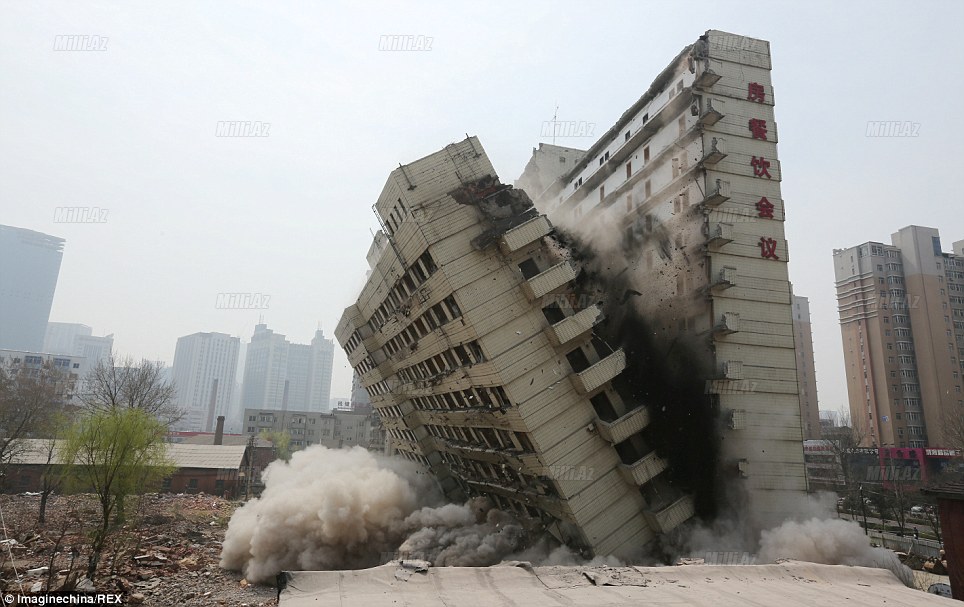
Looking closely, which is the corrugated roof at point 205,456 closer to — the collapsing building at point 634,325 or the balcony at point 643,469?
the collapsing building at point 634,325

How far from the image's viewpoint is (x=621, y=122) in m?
24.1

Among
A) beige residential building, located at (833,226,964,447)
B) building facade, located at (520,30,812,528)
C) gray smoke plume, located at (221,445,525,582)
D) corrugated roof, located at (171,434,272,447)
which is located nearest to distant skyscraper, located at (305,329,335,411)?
corrugated roof, located at (171,434,272,447)

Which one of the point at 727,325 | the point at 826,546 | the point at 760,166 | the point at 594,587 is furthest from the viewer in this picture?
the point at 760,166

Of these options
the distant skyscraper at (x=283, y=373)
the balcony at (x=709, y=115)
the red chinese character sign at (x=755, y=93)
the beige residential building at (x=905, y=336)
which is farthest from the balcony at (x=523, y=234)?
the distant skyscraper at (x=283, y=373)

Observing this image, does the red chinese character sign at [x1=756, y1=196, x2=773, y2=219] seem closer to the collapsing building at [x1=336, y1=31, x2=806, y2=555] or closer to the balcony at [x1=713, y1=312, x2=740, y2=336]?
the collapsing building at [x1=336, y1=31, x2=806, y2=555]

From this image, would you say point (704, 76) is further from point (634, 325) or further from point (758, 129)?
point (634, 325)

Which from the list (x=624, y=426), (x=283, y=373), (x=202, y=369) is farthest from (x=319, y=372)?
(x=624, y=426)

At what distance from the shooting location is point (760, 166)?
61.4 feet

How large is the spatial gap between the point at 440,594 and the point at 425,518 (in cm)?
1222

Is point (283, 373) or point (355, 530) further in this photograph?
point (283, 373)

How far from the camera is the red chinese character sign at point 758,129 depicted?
1883cm

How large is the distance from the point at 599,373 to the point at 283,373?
165m

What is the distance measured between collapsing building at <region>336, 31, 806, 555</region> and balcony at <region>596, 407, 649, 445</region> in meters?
0.05

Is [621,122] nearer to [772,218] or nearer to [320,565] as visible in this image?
[772,218]
